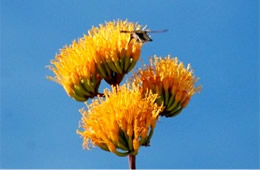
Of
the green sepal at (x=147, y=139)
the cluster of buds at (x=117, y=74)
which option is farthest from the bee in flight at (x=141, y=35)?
the green sepal at (x=147, y=139)

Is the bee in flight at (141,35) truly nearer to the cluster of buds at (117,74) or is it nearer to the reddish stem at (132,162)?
the cluster of buds at (117,74)

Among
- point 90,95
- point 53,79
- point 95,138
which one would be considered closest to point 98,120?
point 95,138

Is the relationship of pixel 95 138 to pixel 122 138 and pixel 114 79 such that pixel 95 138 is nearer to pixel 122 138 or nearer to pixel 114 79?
pixel 122 138

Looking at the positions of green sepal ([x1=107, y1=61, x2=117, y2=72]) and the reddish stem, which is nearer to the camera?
the reddish stem

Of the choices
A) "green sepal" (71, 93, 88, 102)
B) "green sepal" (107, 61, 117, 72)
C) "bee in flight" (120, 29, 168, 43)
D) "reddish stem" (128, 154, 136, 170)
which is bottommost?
"reddish stem" (128, 154, 136, 170)

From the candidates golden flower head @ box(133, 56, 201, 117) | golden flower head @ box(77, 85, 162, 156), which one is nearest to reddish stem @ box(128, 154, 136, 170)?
golden flower head @ box(77, 85, 162, 156)

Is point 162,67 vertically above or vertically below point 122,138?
above

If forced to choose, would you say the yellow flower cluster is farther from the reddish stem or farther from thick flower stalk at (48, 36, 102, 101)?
the reddish stem
